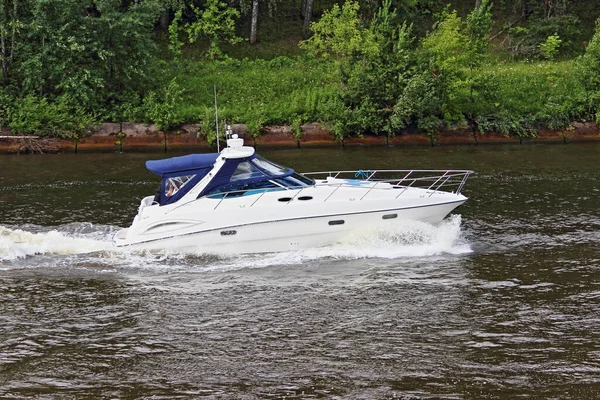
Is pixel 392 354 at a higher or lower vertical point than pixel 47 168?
lower

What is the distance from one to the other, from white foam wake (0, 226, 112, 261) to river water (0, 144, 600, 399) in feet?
0.13

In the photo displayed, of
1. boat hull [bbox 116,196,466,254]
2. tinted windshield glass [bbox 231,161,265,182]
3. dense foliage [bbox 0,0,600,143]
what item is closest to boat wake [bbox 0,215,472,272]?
boat hull [bbox 116,196,466,254]

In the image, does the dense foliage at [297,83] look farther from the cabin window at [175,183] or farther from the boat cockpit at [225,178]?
the cabin window at [175,183]

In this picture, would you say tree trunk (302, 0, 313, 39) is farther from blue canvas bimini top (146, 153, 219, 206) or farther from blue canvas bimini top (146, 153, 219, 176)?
blue canvas bimini top (146, 153, 219, 206)

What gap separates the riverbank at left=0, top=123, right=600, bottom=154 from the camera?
3431cm

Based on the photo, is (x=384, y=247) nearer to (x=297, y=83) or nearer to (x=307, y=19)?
(x=297, y=83)

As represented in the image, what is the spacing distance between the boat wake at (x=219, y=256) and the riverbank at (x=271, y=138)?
14557 millimetres

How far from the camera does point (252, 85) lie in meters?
38.4

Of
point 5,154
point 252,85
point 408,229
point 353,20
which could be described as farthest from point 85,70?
point 408,229

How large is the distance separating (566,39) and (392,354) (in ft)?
105

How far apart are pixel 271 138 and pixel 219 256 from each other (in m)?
15.7

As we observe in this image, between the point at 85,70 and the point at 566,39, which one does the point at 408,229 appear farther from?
the point at 566,39

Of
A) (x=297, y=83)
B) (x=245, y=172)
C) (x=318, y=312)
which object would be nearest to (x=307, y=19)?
(x=297, y=83)

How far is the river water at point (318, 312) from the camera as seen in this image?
13289 millimetres
